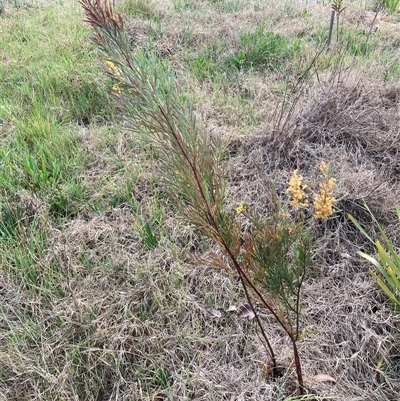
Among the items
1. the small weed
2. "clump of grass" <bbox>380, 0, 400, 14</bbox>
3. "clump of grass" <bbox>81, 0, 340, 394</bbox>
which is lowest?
the small weed

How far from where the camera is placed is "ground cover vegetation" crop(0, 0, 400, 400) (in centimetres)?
119

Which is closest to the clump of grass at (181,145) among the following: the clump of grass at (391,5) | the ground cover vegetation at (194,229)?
the ground cover vegetation at (194,229)

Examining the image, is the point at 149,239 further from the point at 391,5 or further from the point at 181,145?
the point at 391,5

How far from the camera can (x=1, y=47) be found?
3.66m

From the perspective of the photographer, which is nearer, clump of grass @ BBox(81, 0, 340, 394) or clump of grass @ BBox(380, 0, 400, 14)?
clump of grass @ BBox(81, 0, 340, 394)

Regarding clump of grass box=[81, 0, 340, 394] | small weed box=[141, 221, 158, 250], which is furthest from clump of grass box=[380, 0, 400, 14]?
clump of grass box=[81, 0, 340, 394]

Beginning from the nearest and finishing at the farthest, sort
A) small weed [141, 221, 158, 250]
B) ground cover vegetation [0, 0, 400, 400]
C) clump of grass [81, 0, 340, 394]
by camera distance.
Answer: clump of grass [81, 0, 340, 394], ground cover vegetation [0, 0, 400, 400], small weed [141, 221, 158, 250]

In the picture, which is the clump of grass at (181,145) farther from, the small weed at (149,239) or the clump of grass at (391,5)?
the clump of grass at (391,5)

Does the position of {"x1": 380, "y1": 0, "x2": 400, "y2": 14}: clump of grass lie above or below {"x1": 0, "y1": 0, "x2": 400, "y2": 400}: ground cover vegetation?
above

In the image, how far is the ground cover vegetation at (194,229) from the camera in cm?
119

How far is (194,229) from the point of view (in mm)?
2043

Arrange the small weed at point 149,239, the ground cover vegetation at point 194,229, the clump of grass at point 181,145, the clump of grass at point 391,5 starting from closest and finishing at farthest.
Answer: the clump of grass at point 181,145
the ground cover vegetation at point 194,229
the small weed at point 149,239
the clump of grass at point 391,5

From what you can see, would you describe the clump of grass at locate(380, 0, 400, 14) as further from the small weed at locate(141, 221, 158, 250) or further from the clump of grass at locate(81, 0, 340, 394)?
the clump of grass at locate(81, 0, 340, 394)

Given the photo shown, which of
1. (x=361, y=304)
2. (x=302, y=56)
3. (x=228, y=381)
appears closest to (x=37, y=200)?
(x=228, y=381)
